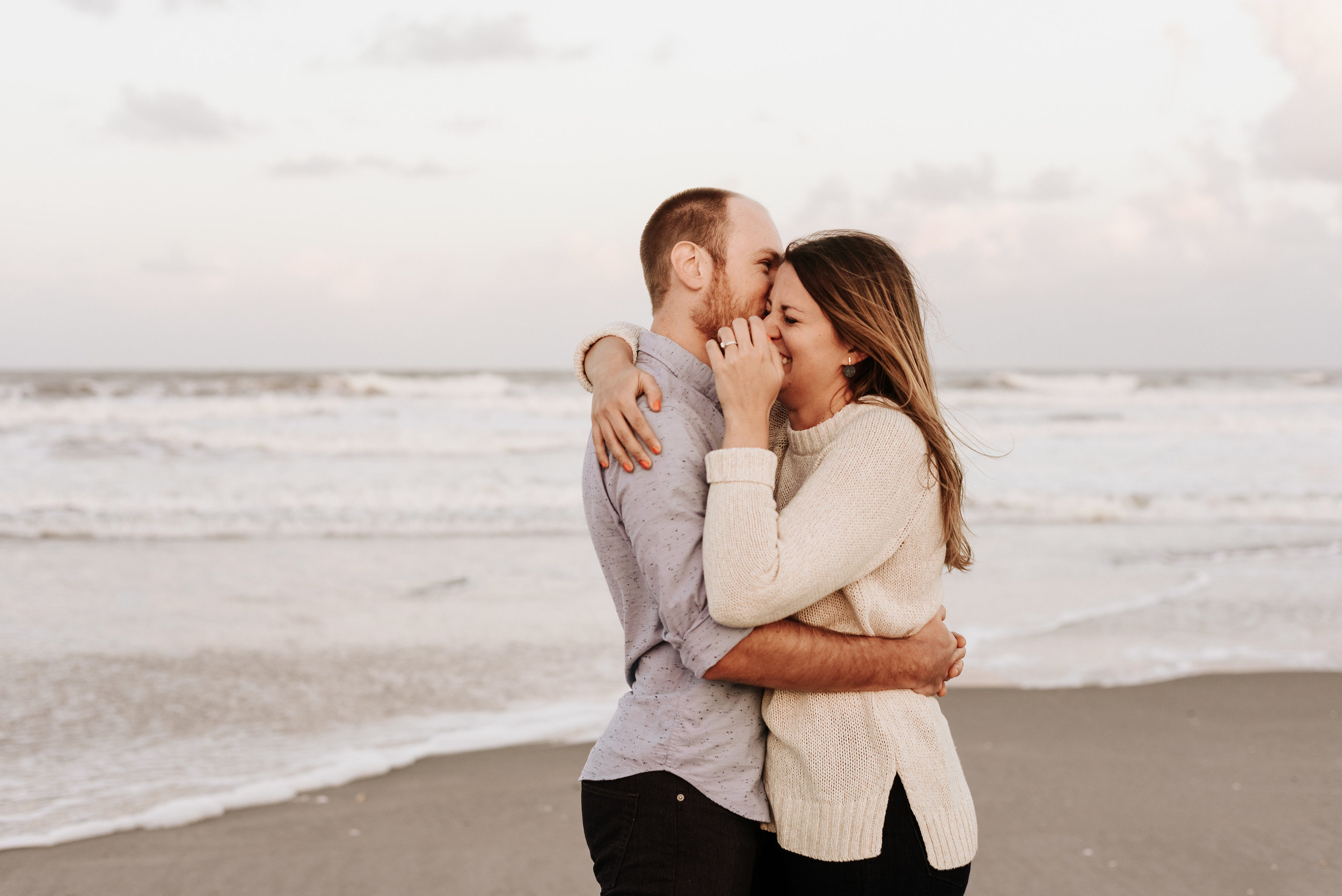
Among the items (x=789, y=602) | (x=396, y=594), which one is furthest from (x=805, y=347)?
(x=396, y=594)

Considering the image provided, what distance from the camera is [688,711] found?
6.17 feet

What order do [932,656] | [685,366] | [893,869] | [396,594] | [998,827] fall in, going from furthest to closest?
[396,594], [998,827], [685,366], [932,656], [893,869]

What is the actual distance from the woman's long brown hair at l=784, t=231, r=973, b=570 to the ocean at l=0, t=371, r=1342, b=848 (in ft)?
0.74

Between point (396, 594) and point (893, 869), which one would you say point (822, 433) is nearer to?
point (893, 869)

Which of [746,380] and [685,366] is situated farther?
[685,366]

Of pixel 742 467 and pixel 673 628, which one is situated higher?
pixel 742 467

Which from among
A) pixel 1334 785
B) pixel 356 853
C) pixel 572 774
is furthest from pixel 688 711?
pixel 1334 785

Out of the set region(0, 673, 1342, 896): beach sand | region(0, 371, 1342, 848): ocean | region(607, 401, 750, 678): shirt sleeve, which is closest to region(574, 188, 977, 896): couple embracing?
region(607, 401, 750, 678): shirt sleeve

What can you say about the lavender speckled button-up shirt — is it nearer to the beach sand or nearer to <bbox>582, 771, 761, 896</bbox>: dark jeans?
<bbox>582, 771, 761, 896</bbox>: dark jeans

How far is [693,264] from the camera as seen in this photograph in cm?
212

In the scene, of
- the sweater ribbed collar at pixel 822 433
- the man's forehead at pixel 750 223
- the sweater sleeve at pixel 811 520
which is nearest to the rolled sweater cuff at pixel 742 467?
the sweater sleeve at pixel 811 520

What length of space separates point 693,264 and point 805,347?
12.1 inches

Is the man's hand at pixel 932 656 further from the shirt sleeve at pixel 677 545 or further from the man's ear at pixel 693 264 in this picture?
the man's ear at pixel 693 264

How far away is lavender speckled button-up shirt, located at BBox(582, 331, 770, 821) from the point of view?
1.78 meters
